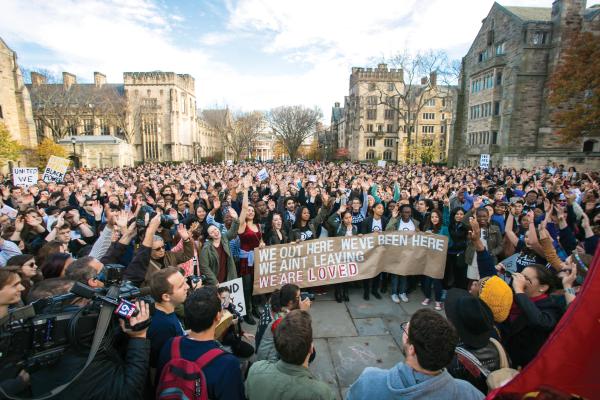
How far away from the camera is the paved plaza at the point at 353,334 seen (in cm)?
438

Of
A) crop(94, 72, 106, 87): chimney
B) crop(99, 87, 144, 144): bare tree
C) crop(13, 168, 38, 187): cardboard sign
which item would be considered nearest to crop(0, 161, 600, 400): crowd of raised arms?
crop(13, 168, 38, 187): cardboard sign

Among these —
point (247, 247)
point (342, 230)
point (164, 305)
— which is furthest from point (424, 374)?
point (342, 230)

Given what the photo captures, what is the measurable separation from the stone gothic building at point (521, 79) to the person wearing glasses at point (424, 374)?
29.4 meters

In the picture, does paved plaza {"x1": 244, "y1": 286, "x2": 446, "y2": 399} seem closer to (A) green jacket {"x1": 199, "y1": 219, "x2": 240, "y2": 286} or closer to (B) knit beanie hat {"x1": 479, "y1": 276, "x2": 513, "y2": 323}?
(A) green jacket {"x1": 199, "y1": 219, "x2": 240, "y2": 286}

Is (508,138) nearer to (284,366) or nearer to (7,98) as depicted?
(284,366)

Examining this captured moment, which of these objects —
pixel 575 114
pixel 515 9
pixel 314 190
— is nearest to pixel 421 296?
pixel 314 190

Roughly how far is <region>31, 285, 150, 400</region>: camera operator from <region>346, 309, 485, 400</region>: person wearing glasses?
4.86 ft

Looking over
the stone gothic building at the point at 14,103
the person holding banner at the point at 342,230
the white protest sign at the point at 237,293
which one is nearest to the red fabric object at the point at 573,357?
the white protest sign at the point at 237,293

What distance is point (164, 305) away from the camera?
272cm

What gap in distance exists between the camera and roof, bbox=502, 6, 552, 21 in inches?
1225

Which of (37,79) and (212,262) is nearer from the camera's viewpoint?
(212,262)

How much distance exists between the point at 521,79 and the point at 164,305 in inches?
1492

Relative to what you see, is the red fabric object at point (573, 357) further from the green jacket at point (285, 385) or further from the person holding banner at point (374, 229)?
the person holding banner at point (374, 229)

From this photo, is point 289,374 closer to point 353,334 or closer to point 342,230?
point 353,334
